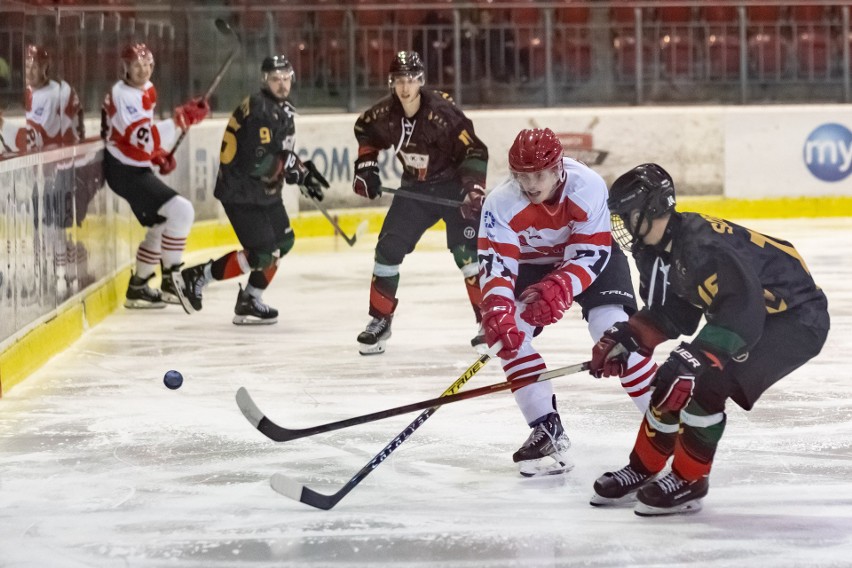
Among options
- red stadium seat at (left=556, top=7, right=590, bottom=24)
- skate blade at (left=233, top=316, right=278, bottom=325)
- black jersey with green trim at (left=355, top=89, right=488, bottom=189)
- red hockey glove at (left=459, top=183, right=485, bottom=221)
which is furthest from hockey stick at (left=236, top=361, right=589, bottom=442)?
red stadium seat at (left=556, top=7, right=590, bottom=24)

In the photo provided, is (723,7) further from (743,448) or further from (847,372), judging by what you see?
(743,448)

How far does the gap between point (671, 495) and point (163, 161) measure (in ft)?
13.5

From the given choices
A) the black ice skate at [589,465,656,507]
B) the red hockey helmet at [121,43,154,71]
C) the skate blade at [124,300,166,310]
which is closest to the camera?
the black ice skate at [589,465,656,507]

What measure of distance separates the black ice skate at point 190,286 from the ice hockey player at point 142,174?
0.25 metres

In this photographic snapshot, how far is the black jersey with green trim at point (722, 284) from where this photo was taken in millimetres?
2947

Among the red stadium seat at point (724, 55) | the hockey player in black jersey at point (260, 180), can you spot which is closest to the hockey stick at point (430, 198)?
the hockey player in black jersey at point (260, 180)

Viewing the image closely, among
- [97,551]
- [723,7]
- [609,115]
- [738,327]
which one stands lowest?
[97,551]

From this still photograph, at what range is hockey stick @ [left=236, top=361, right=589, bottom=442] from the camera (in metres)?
3.34

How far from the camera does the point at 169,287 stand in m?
6.75

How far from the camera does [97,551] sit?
3059mm

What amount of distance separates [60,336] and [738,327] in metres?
3.27

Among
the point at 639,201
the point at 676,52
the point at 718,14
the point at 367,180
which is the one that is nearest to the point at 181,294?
the point at 367,180

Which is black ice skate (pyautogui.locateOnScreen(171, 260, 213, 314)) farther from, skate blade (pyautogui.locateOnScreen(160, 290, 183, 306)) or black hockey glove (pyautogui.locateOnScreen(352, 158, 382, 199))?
black hockey glove (pyautogui.locateOnScreen(352, 158, 382, 199))

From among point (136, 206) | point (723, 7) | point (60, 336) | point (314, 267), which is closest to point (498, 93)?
point (723, 7)
